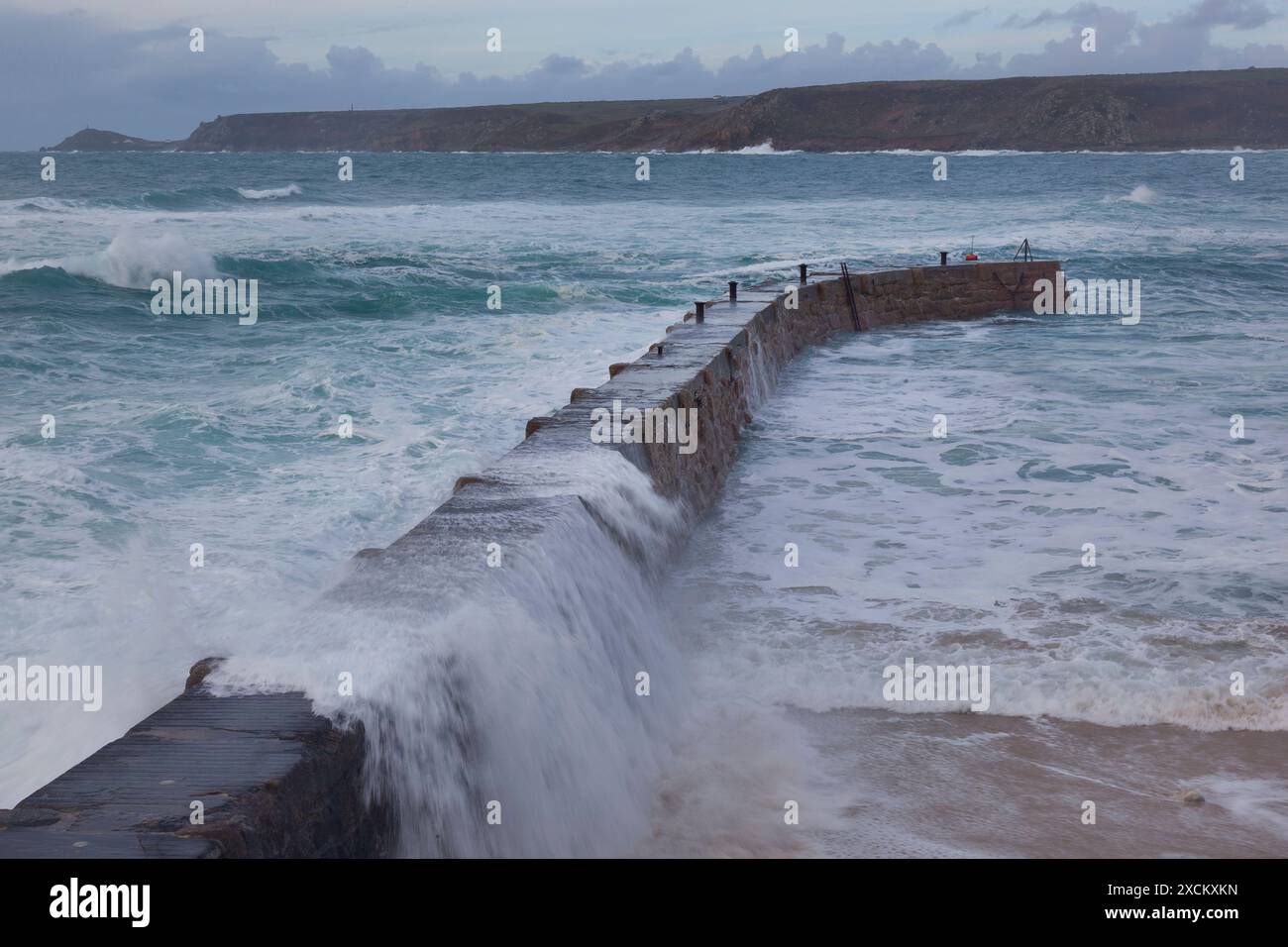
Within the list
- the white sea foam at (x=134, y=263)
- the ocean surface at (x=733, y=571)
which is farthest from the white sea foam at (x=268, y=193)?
the ocean surface at (x=733, y=571)

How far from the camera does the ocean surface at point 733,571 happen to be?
4.36 metres

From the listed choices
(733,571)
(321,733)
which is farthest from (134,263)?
(321,733)

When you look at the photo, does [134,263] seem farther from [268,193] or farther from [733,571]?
[268,193]

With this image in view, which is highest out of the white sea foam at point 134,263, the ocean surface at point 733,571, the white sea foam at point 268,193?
the white sea foam at point 268,193

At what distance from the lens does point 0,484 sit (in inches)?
367

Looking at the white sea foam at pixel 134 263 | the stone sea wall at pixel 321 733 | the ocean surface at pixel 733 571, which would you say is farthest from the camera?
the white sea foam at pixel 134 263

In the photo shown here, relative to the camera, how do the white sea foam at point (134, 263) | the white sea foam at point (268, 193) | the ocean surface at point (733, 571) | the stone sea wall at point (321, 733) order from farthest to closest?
the white sea foam at point (268, 193) → the white sea foam at point (134, 263) → the ocean surface at point (733, 571) → the stone sea wall at point (321, 733)

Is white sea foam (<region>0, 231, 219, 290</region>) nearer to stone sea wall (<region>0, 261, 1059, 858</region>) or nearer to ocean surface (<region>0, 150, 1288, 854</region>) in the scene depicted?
ocean surface (<region>0, 150, 1288, 854</region>)

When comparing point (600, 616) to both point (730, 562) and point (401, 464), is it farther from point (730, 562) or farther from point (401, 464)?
point (401, 464)

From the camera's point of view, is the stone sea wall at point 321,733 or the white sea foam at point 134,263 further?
the white sea foam at point 134,263

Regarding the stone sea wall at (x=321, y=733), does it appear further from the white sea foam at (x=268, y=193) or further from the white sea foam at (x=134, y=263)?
the white sea foam at (x=268, y=193)

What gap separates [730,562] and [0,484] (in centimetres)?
589

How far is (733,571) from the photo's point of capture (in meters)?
7.40

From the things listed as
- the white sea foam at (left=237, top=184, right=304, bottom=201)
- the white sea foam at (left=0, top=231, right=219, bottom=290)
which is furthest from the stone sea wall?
the white sea foam at (left=237, top=184, right=304, bottom=201)
